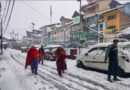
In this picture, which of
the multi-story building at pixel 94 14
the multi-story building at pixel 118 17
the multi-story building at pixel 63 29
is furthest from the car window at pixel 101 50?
the multi-story building at pixel 63 29

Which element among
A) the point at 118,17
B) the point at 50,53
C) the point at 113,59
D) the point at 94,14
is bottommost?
the point at 50,53

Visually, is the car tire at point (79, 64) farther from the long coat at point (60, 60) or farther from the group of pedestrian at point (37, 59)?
the long coat at point (60, 60)

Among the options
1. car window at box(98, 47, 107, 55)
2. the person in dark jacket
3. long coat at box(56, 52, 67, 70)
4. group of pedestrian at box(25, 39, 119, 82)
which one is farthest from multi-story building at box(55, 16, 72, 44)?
the person in dark jacket

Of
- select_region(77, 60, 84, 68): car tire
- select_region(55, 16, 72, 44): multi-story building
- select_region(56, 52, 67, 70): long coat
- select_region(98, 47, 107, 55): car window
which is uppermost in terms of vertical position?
select_region(55, 16, 72, 44): multi-story building

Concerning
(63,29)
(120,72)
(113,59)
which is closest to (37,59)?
(120,72)

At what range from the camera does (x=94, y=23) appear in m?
54.3

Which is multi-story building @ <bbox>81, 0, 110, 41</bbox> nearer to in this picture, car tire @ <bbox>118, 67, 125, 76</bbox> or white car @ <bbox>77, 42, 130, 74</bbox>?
white car @ <bbox>77, 42, 130, 74</bbox>

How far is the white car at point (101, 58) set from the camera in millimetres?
11592

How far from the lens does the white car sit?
11.6 meters

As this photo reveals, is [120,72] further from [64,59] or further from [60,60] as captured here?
[60,60]

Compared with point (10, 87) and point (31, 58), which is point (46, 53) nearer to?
point (31, 58)

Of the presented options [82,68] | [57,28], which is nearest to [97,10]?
[57,28]

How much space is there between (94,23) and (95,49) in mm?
40279

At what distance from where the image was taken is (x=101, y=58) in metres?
13.5
